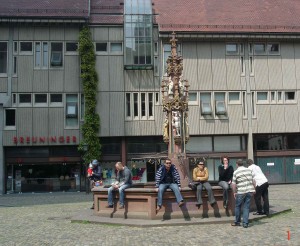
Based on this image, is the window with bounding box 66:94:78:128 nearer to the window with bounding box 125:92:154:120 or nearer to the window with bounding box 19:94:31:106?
the window with bounding box 19:94:31:106

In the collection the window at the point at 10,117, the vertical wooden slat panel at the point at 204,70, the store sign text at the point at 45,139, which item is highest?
the vertical wooden slat panel at the point at 204,70

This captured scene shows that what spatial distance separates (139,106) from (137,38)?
16.9 ft

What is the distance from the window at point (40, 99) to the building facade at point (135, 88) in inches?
3.7

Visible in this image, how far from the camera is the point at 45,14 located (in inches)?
1361

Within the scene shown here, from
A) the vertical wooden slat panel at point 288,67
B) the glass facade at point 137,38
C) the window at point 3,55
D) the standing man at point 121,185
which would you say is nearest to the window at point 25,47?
the window at point 3,55

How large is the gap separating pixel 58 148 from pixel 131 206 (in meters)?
21.3

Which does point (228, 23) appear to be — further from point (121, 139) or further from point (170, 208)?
point (170, 208)

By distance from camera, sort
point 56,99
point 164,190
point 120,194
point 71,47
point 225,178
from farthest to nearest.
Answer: point 71,47 → point 56,99 → point 225,178 → point 120,194 → point 164,190

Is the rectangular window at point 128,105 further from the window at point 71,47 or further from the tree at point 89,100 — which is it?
the window at point 71,47

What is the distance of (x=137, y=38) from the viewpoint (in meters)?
34.9

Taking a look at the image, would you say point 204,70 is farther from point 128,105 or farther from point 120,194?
point 120,194

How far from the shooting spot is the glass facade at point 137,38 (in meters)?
34.7

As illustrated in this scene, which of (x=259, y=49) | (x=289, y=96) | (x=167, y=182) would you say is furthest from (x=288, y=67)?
(x=167, y=182)

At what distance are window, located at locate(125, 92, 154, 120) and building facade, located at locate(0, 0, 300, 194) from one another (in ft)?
0.24
